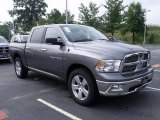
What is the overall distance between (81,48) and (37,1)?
73.4 meters

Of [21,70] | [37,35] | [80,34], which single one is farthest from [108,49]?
[21,70]

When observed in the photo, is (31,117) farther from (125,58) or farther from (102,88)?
(125,58)

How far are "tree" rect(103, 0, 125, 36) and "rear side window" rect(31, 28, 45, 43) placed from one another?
27014mm

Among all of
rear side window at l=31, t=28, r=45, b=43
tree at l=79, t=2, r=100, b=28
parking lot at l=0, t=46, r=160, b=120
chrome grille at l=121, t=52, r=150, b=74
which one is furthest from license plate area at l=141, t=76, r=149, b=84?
tree at l=79, t=2, r=100, b=28

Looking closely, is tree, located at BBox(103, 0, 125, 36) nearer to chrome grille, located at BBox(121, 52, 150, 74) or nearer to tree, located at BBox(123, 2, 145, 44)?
tree, located at BBox(123, 2, 145, 44)

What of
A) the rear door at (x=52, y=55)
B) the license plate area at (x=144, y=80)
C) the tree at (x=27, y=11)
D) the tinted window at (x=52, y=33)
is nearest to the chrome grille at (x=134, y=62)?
the license plate area at (x=144, y=80)

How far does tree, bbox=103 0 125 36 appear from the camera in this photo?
33.7 meters

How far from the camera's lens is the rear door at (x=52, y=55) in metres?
6.01

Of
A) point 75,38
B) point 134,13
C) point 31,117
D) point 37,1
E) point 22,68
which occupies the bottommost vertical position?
point 31,117

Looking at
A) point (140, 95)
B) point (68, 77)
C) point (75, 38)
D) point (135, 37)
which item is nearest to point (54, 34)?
point (75, 38)

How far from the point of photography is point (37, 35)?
7.31 metres

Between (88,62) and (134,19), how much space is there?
30.9 meters

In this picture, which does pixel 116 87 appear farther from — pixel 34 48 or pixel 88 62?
pixel 34 48

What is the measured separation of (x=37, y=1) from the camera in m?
75.4
